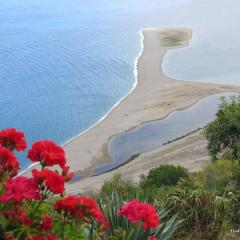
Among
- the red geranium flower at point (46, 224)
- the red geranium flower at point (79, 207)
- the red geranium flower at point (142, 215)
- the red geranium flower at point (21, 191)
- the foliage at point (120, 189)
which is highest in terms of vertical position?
the red geranium flower at point (21, 191)

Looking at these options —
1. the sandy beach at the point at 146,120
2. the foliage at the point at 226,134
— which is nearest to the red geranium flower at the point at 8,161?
the foliage at the point at 226,134

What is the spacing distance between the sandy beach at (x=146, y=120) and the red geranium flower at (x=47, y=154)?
21014mm

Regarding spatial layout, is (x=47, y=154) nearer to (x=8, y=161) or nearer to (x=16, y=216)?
(x=8, y=161)

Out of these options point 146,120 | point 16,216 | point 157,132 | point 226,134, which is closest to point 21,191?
point 16,216

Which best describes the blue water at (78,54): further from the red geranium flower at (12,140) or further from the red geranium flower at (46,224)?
the red geranium flower at (46,224)

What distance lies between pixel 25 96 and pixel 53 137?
9484mm

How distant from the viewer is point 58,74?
48844mm

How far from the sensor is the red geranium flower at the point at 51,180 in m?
3.14

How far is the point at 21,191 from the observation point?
3148mm

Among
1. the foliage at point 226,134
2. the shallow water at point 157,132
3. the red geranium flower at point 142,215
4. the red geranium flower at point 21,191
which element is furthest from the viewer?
the shallow water at point 157,132

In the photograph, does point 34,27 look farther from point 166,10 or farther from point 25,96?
point 25,96

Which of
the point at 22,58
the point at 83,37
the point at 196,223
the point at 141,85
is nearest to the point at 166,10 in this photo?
the point at 83,37

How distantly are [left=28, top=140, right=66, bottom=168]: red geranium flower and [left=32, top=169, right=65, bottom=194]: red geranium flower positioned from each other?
0.45 ft

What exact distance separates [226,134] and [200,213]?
16.0 m
